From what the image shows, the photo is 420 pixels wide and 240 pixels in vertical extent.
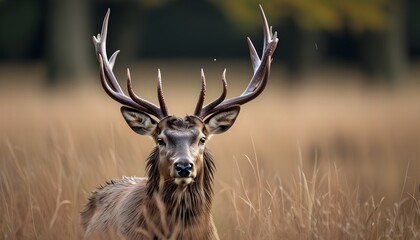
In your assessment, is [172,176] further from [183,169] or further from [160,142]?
[160,142]

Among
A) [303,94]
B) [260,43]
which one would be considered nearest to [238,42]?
[260,43]

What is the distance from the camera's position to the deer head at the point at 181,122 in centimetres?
524

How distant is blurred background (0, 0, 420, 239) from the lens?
611 cm

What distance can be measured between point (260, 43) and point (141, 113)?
27917 mm

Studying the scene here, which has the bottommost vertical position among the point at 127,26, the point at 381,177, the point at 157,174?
the point at 381,177

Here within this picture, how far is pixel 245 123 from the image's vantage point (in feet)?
38.3

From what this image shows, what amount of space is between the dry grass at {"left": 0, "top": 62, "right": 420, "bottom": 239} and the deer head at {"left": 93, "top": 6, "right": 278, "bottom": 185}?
366 millimetres

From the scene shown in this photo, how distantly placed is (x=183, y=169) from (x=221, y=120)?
Result: 2.28ft

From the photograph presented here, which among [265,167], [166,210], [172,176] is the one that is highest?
[172,176]

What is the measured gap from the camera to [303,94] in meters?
18.7

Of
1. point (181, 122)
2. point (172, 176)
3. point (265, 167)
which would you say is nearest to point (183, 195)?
point (172, 176)

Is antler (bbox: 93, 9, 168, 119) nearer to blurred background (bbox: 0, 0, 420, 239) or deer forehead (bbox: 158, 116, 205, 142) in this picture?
deer forehead (bbox: 158, 116, 205, 142)

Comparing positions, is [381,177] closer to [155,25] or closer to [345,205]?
[345,205]

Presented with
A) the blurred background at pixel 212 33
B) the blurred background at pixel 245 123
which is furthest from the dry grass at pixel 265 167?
the blurred background at pixel 212 33
